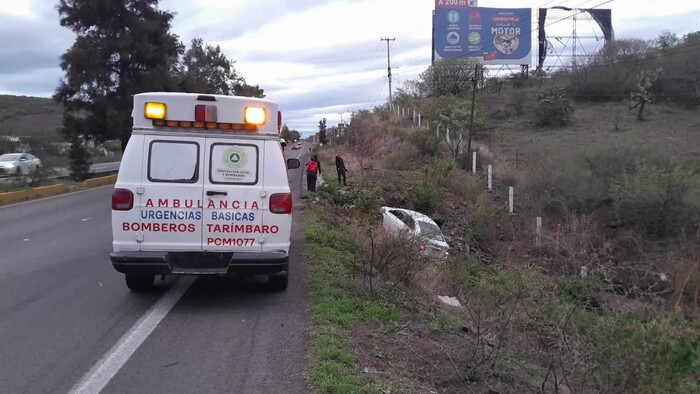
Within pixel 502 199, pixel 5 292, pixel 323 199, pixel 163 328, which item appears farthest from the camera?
pixel 502 199

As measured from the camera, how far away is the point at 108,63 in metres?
36.1

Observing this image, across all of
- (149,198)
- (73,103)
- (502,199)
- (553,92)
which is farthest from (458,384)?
(553,92)

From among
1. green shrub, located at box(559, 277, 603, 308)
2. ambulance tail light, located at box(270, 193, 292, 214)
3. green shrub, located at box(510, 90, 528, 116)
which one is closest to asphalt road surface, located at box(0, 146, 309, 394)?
ambulance tail light, located at box(270, 193, 292, 214)

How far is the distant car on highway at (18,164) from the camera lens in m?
27.4

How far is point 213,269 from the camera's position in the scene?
7234mm

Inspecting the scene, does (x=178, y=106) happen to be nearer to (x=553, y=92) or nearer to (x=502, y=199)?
(x=502, y=199)

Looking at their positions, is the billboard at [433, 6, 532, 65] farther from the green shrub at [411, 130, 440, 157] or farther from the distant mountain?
the distant mountain

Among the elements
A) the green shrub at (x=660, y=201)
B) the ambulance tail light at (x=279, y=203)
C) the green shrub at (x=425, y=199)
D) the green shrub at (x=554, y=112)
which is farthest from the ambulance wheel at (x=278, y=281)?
the green shrub at (x=554, y=112)

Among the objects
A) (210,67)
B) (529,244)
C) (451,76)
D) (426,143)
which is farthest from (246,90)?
(529,244)

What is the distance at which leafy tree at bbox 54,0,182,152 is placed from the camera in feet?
116

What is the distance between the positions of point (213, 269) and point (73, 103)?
3225cm

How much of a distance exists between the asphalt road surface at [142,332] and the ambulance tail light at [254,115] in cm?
217

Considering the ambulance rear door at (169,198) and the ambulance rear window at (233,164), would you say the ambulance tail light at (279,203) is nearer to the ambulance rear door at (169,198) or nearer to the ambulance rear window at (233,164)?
the ambulance rear window at (233,164)

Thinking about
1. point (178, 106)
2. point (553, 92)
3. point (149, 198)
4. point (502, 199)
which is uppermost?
point (553, 92)
